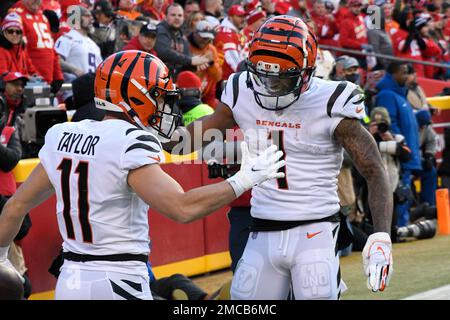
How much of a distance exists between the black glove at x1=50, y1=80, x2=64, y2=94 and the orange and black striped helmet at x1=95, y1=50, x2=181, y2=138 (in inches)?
227

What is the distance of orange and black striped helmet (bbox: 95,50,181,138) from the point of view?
449 cm

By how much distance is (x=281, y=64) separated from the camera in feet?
16.6

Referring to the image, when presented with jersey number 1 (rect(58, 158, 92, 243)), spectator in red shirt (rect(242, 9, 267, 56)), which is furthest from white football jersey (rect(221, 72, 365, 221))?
spectator in red shirt (rect(242, 9, 267, 56))

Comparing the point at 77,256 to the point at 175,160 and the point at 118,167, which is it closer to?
the point at 118,167

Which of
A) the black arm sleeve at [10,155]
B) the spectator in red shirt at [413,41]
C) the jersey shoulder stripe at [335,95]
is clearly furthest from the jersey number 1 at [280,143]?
the spectator in red shirt at [413,41]

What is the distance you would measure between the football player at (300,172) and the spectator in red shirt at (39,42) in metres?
5.47

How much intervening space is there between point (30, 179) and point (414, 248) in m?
6.45

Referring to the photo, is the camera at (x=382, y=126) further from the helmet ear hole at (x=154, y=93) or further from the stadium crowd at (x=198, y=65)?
the helmet ear hole at (x=154, y=93)

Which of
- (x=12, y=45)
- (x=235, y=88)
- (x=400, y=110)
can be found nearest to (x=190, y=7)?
(x=400, y=110)

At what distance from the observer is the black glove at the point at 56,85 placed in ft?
33.7

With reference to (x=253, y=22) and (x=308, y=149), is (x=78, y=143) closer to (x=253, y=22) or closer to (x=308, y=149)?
(x=308, y=149)

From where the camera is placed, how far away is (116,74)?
4.51 metres

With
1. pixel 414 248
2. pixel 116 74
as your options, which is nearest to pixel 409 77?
pixel 414 248

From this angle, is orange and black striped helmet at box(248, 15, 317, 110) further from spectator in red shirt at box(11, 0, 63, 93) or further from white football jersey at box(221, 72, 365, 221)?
spectator in red shirt at box(11, 0, 63, 93)
